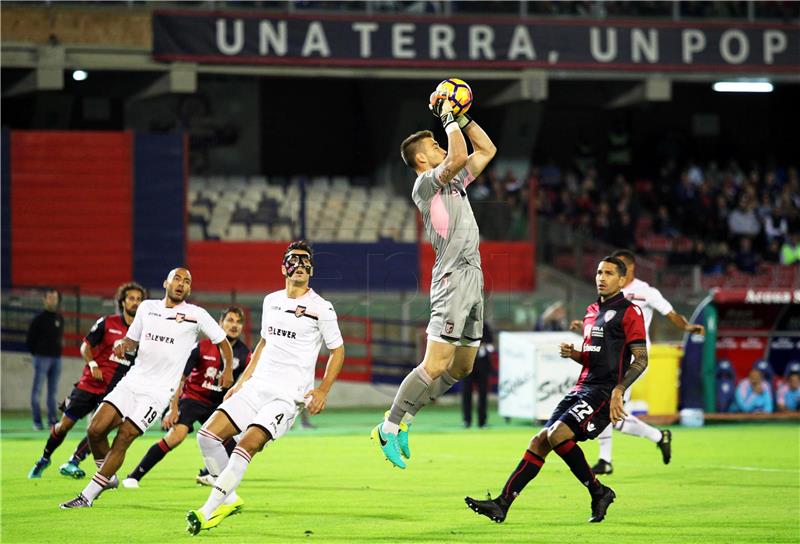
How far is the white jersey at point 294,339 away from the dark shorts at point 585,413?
77.2 inches

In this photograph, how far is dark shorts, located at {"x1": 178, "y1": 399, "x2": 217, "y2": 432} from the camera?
14352 millimetres

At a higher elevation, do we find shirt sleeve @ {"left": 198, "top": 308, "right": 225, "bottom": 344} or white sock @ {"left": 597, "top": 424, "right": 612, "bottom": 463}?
shirt sleeve @ {"left": 198, "top": 308, "right": 225, "bottom": 344}

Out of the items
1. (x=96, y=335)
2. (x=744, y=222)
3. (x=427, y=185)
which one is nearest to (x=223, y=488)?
(x=427, y=185)

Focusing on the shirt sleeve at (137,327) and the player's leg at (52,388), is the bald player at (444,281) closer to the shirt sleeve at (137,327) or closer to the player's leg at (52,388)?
the shirt sleeve at (137,327)

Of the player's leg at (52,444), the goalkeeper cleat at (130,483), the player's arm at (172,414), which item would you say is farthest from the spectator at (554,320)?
the goalkeeper cleat at (130,483)

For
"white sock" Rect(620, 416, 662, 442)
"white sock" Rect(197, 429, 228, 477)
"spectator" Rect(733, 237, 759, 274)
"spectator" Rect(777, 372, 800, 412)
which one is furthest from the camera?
"spectator" Rect(733, 237, 759, 274)

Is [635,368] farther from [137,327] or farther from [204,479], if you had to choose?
[204,479]

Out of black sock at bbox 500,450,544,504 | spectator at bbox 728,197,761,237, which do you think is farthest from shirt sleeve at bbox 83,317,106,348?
spectator at bbox 728,197,761,237

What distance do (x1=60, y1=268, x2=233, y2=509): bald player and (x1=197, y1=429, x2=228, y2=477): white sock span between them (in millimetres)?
1211

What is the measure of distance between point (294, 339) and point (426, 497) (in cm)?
307

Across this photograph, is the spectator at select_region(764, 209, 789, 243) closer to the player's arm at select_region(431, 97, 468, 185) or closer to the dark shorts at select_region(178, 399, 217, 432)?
the dark shorts at select_region(178, 399, 217, 432)

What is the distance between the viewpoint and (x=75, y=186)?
29938mm

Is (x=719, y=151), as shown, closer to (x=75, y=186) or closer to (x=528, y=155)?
(x=528, y=155)

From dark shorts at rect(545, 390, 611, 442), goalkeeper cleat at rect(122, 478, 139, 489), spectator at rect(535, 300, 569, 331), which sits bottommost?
goalkeeper cleat at rect(122, 478, 139, 489)
